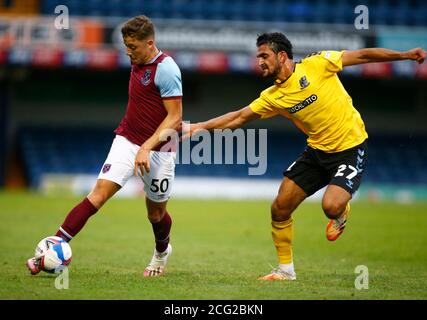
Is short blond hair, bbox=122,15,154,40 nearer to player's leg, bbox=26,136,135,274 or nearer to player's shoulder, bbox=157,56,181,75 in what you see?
player's shoulder, bbox=157,56,181,75

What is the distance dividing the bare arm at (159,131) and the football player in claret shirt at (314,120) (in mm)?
275

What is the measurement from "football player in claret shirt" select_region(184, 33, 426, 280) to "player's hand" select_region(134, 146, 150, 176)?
0.64 meters

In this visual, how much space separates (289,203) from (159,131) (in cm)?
173

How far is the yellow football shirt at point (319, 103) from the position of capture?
8.52m

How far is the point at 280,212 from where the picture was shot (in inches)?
344

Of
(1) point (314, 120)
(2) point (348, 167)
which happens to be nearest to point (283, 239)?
(2) point (348, 167)

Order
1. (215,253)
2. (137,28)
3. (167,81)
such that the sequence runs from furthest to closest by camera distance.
Answer: 1. (215,253)
2. (167,81)
3. (137,28)

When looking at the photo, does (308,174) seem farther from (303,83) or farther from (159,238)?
(159,238)

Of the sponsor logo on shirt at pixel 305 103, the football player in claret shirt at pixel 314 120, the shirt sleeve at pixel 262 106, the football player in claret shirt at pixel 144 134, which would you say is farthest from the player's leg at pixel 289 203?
the football player in claret shirt at pixel 144 134

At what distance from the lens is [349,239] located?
14969 millimetres

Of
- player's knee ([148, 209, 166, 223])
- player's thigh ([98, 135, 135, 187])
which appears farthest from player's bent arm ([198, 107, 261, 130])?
player's knee ([148, 209, 166, 223])
